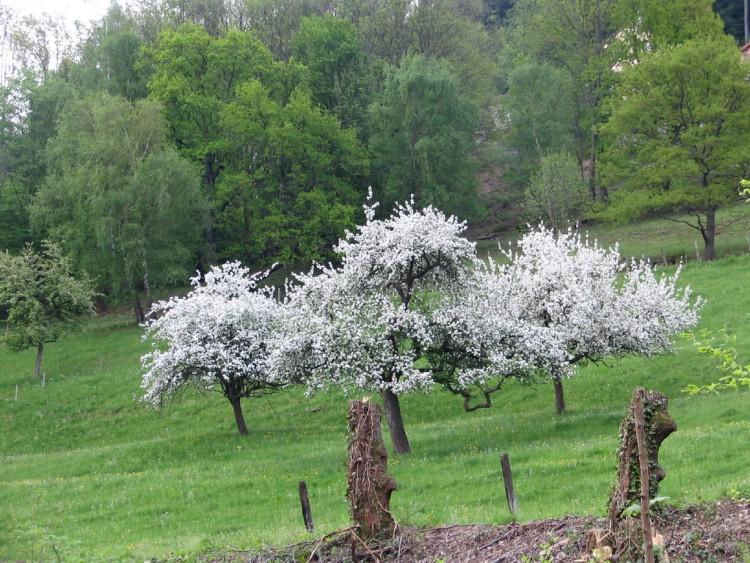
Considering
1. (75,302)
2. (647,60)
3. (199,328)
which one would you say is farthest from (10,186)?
(647,60)

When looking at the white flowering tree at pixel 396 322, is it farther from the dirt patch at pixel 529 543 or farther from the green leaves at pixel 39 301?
the green leaves at pixel 39 301

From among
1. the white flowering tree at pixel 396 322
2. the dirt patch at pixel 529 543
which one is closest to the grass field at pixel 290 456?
the dirt patch at pixel 529 543

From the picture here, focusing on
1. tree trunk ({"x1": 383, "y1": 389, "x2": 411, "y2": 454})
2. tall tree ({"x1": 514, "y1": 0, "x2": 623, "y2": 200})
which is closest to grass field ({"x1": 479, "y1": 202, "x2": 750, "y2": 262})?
tall tree ({"x1": 514, "y1": 0, "x2": 623, "y2": 200})

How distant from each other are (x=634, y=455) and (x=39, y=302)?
44.2 metres

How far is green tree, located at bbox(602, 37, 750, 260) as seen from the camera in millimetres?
50500

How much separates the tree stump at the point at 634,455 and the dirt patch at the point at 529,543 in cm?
47

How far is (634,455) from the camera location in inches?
396

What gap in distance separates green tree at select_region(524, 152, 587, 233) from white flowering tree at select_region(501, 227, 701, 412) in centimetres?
2480

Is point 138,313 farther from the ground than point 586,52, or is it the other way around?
point 586,52

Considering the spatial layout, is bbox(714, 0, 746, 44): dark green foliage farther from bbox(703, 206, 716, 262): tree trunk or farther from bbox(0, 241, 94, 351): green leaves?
bbox(0, 241, 94, 351): green leaves

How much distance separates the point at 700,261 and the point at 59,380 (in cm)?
3884

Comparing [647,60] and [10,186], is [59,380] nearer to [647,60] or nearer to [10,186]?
[10,186]

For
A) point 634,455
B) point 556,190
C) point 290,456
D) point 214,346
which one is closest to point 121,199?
point 214,346

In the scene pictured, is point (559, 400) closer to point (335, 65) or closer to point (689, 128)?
point (689, 128)
